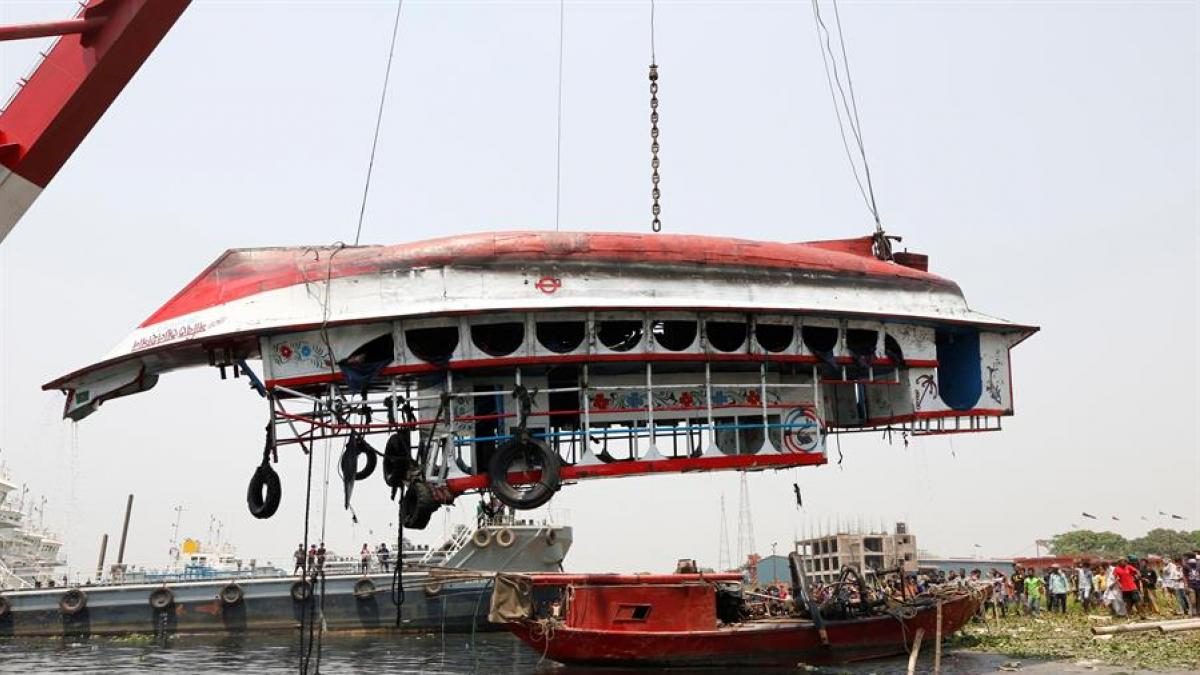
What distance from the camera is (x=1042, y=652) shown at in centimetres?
2327

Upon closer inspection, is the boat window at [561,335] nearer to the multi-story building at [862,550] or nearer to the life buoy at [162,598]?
the multi-story building at [862,550]

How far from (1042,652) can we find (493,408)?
40.1 ft

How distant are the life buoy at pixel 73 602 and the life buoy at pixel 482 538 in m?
14.9

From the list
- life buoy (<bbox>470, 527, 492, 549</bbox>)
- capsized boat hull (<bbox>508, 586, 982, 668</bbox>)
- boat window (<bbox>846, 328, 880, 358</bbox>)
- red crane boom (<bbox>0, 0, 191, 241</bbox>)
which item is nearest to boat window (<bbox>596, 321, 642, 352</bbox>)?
boat window (<bbox>846, 328, 880, 358</bbox>)

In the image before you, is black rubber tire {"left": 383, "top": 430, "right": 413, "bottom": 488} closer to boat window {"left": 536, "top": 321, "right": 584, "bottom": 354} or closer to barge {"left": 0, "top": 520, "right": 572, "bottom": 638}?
boat window {"left": 536, "top": 321, "right": 584, "bottom": 354}

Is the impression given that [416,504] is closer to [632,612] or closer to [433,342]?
[433,342]

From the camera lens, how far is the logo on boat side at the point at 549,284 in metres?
19.2

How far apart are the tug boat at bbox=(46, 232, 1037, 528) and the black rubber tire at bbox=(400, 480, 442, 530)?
4 centimetres

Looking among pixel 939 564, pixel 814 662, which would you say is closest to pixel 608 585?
pixel 814 662

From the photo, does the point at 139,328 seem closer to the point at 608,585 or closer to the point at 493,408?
the point at 493,408

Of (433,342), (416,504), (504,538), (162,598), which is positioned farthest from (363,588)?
(433,342)

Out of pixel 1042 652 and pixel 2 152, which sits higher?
pixel 2 152

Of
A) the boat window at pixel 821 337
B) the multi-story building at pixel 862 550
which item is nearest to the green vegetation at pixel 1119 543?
the multi-story building at pixel 862 550

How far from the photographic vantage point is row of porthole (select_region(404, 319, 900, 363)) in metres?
19.5
